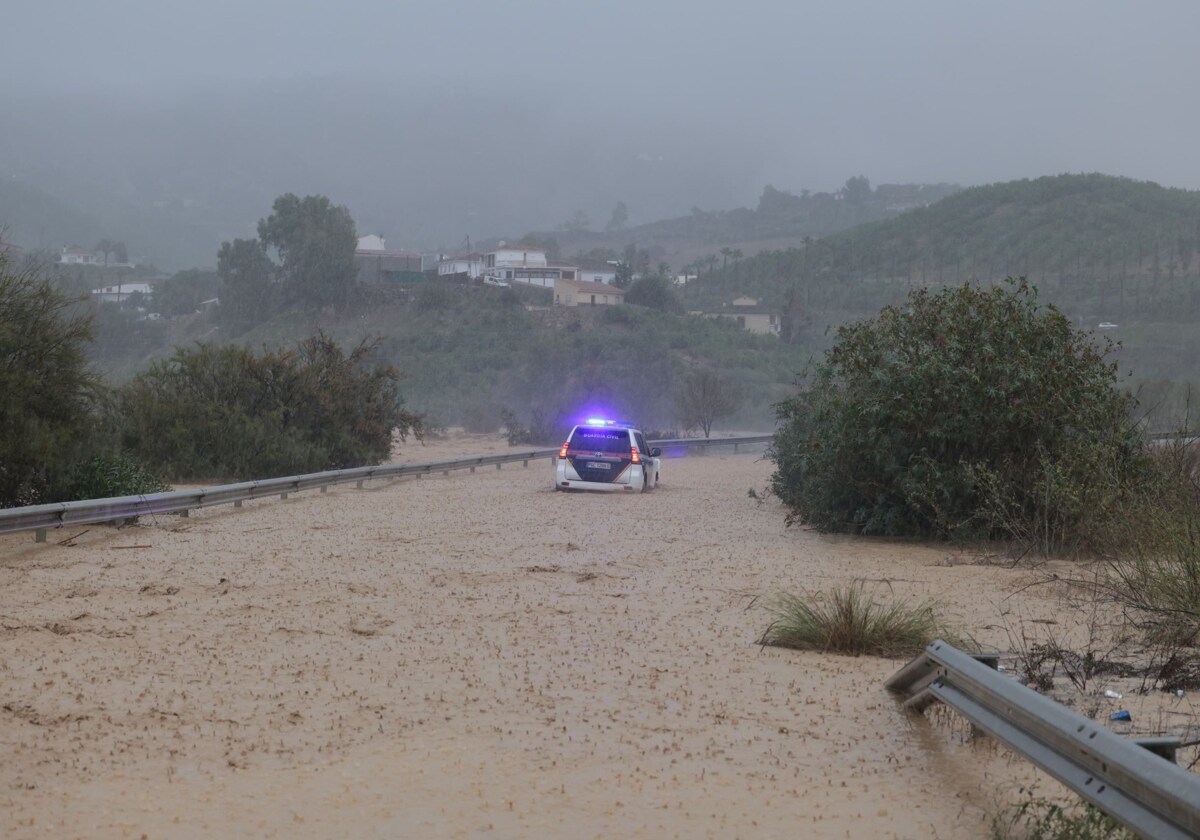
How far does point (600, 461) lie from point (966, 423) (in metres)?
11.1

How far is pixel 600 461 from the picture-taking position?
2892 centimetres

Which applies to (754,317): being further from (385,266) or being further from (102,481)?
(102,481)

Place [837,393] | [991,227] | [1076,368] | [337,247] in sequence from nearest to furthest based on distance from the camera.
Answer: [1076,368], [837,393], [337,247], [991,227]

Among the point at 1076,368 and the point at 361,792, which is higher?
the point at 1076,368

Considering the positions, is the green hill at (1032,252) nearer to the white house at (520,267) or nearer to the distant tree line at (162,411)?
the white house at (520,267)

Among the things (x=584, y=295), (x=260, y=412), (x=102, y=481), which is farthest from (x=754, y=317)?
(x=102, y=481)

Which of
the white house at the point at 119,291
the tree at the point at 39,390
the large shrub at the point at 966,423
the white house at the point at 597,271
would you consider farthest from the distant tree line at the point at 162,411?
the white house at the point at 119,291

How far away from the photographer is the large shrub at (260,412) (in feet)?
105

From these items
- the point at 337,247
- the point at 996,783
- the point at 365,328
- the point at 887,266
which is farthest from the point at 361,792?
the point at 887,266

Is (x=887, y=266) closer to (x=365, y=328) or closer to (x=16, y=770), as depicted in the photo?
(x=365, y=328)

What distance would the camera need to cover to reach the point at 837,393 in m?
21.3

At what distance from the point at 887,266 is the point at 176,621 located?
122046 mm

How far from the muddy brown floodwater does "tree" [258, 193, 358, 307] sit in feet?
325

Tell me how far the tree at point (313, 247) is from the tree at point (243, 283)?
2.16 m
